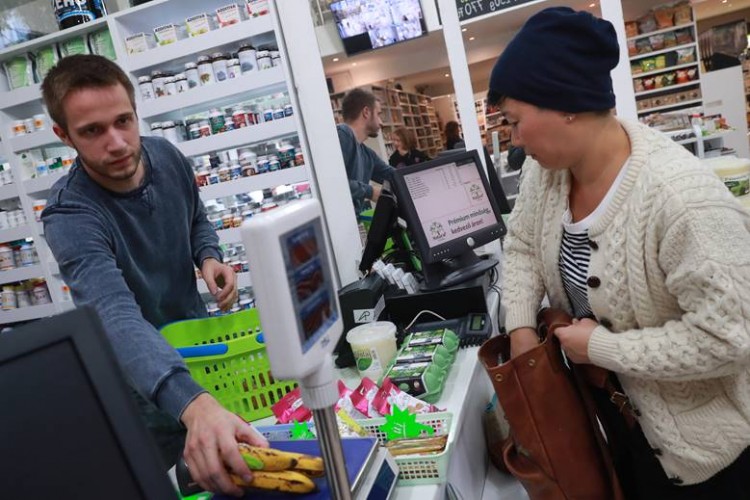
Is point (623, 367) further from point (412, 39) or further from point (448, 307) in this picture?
point (412, 39)

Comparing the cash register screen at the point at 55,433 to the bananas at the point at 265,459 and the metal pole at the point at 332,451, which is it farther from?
the bananas at the point at 265,459

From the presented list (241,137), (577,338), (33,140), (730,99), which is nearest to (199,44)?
(241,137)

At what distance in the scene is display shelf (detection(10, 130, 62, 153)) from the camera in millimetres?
4098

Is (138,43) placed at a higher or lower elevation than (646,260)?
higher

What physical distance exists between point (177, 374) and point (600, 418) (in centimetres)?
108

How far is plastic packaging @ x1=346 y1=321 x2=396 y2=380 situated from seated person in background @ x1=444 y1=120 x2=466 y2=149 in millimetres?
2294

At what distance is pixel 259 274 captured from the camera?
541 millimetres

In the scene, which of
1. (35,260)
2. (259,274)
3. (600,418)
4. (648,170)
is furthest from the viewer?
(35,260)

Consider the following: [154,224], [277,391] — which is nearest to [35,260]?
[154,224]

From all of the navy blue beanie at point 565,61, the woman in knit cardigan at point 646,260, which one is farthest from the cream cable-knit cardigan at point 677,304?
the navy blue beanie at point 565,61

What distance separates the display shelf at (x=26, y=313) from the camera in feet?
14.7

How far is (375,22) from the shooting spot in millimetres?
4297

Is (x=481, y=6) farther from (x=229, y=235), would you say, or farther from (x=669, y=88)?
(x=669, y=88)

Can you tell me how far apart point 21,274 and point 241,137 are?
2.40 meters
